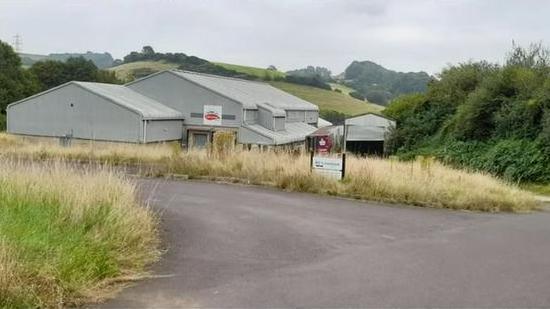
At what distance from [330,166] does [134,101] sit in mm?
30833

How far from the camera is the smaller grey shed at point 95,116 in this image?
136 ft

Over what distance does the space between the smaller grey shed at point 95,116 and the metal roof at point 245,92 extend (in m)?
3.44

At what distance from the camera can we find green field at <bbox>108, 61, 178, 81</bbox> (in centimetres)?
12019

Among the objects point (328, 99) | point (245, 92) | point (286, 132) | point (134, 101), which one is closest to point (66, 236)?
point (134, 101)

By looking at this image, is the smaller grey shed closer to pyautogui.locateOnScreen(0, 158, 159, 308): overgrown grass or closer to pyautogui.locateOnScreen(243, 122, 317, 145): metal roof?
pyautogui.locateOnScreen(243, 122, 317, 145): metal roof

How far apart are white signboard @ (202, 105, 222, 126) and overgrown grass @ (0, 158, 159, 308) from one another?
3417 centimetres

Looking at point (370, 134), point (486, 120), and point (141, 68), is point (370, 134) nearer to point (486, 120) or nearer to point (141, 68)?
point (486, 120)

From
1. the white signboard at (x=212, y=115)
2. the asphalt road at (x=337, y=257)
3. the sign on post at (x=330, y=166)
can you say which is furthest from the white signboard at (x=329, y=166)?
the white signboard at (x=212, y=115)

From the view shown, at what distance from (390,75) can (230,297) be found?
152 m

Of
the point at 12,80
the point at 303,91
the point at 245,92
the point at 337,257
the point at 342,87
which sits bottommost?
the point at 337,257

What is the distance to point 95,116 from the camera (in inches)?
1695

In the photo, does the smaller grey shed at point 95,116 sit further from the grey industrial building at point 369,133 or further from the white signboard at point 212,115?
the grey industrial building at point 369,133

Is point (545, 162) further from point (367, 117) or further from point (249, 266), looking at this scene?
point (249, 266)

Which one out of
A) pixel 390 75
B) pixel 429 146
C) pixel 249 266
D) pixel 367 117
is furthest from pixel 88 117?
pixel 390 75
